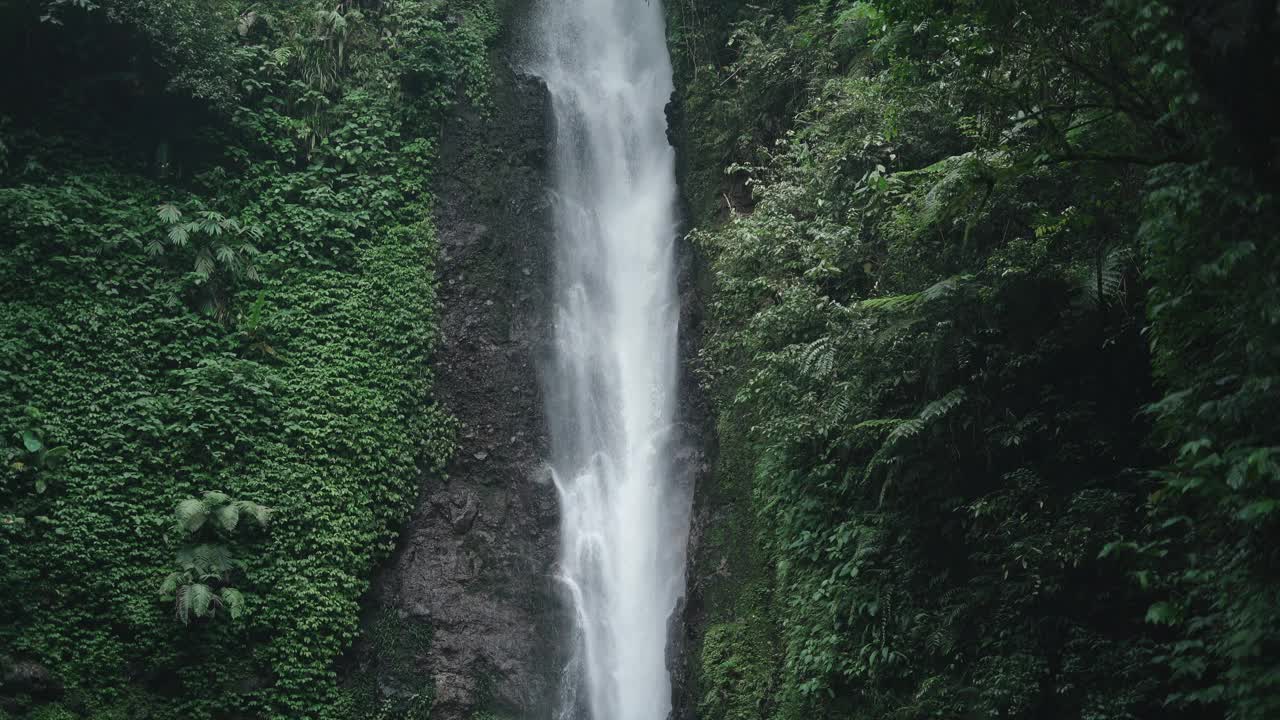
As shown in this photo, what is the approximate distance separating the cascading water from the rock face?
404mm

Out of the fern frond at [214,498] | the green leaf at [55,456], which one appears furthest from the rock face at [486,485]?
the green leaf at [55,456]

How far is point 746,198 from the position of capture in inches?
531

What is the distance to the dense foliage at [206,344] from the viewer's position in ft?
37.3

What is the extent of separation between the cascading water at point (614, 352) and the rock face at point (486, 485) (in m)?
0.40

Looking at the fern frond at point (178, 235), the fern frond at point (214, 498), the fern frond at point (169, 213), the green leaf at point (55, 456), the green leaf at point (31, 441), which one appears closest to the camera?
the green leaf at point (31, 441)

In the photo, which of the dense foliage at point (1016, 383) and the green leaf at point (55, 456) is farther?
the green leaf at point (55, 456)

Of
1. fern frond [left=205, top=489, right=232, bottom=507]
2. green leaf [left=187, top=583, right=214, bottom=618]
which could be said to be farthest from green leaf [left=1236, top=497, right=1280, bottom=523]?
fern frond [left=205, top=489, right=232, bottom=507]

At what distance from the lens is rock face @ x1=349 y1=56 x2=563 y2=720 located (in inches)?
504

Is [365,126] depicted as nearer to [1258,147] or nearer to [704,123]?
[704,123]

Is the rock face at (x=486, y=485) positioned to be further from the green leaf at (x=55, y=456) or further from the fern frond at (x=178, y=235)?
the green leaf at (x=55, y=456)

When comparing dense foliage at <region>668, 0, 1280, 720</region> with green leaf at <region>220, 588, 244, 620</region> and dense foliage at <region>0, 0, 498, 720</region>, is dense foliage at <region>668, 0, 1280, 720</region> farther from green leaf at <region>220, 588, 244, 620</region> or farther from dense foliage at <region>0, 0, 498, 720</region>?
green leaf at <region>220, 588, 244, 620</region>

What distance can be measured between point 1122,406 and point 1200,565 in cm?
186

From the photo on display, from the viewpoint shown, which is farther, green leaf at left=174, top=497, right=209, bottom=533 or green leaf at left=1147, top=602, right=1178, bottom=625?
green leaf at left=174, top=497, right=209, bottom=533

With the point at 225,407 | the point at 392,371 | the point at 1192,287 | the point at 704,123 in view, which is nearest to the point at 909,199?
the point at 1192,287
